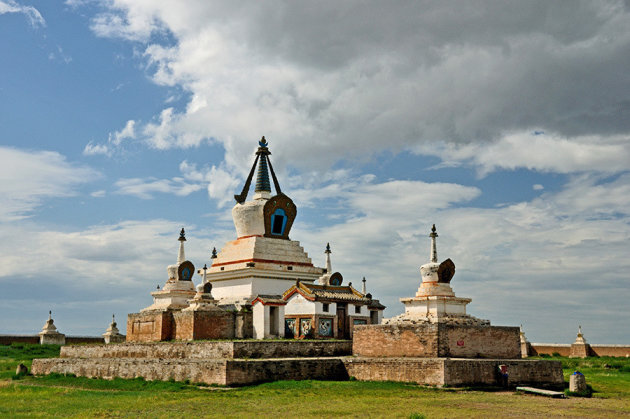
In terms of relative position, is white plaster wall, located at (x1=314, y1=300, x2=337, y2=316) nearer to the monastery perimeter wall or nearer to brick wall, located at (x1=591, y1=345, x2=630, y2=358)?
the monastery perimeter wall

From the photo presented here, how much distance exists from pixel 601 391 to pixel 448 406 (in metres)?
8.12

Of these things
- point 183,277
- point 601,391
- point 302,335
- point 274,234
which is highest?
point 274,234

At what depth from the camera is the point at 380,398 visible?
18.1 m

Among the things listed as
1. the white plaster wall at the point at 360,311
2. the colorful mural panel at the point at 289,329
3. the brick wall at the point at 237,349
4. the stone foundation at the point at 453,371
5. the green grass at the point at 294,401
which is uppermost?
the white plaster wall at the point at 360,311

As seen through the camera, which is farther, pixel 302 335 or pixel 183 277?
pixel 183 277

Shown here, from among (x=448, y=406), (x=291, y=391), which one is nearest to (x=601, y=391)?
(x=448, y=406)

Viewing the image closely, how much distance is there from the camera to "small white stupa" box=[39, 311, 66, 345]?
4569 cm

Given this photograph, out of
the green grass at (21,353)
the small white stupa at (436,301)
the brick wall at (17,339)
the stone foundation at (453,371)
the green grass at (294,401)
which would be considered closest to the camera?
the green grass at (294,401)

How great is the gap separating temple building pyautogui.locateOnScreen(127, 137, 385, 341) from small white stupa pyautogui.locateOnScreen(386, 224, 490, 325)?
371cm

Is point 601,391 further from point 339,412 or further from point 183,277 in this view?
point 183,277

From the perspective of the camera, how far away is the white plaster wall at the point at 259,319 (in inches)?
1129

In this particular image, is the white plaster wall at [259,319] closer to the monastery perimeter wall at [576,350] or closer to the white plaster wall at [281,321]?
the white plaster wall at [281,321]

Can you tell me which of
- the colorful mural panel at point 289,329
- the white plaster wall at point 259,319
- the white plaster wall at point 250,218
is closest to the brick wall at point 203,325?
the white plaster wall at point 259,319

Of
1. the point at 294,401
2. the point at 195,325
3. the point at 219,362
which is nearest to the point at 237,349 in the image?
the point at 219,362
